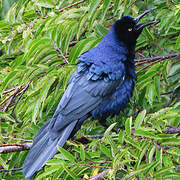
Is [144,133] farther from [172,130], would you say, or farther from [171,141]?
[172,130]

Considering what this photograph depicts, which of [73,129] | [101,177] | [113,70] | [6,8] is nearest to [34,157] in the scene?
[73,129]

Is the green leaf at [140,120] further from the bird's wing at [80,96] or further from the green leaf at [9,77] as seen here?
the green leaf at [9,77]

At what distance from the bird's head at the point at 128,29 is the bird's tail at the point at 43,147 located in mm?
1248

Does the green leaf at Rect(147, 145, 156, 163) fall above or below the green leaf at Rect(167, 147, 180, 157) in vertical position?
below

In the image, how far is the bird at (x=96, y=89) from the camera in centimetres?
335

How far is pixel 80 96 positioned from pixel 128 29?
3.53 ft

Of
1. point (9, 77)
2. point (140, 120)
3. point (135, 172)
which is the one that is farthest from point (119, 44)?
point (135, 172)

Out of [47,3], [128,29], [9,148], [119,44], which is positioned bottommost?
[9,148]

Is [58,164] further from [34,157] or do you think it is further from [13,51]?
[13,51]

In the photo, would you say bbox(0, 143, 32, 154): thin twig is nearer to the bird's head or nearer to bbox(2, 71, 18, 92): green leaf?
bbox(2, 71, 18, 92): green leaf

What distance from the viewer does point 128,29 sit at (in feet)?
13.0

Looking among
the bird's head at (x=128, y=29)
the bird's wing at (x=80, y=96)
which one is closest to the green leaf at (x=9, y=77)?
the bird's wing at (x=80, y=96)

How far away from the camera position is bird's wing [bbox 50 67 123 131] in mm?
3425

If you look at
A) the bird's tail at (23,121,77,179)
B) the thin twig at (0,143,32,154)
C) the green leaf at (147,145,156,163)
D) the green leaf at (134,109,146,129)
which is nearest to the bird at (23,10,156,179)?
the bird's tail at (23,121,77,179)
